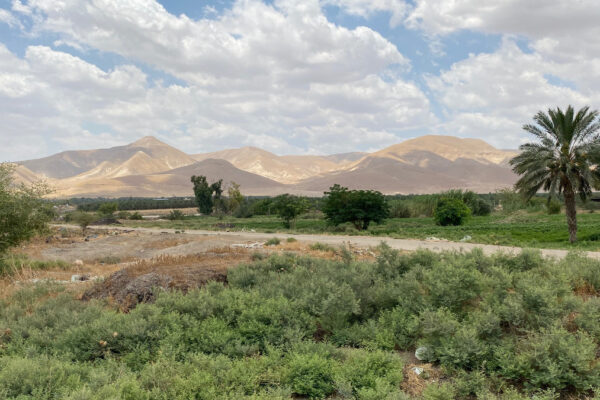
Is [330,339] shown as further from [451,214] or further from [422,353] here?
[451,214]

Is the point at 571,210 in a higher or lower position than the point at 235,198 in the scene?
lower

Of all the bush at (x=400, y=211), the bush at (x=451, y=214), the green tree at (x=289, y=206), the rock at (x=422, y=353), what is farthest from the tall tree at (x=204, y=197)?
the rock at (x=422, y=353)

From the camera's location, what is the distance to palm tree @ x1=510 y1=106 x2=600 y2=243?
25.5 meters

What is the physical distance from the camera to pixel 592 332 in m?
6.23

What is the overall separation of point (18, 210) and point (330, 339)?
566 inches

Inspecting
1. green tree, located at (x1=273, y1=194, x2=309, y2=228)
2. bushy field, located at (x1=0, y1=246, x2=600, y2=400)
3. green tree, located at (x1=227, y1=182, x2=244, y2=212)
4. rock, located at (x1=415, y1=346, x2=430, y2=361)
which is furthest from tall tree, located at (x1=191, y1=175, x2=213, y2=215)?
rock, located at (x1=415, y1=346, x2=430, y2=361)

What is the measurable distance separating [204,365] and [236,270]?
492cm

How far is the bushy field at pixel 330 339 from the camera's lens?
5.40m

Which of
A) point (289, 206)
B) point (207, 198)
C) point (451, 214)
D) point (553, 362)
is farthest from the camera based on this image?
point (207, 198)

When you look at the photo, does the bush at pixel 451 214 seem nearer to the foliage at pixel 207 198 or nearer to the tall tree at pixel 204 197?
the foliage at pixel 207 198

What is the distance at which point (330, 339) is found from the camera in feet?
24.0

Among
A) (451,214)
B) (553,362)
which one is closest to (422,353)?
(553,362)

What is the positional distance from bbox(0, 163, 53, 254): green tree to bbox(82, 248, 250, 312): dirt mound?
7.53m

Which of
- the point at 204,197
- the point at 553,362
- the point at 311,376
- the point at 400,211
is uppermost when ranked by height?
the point at 204,197
